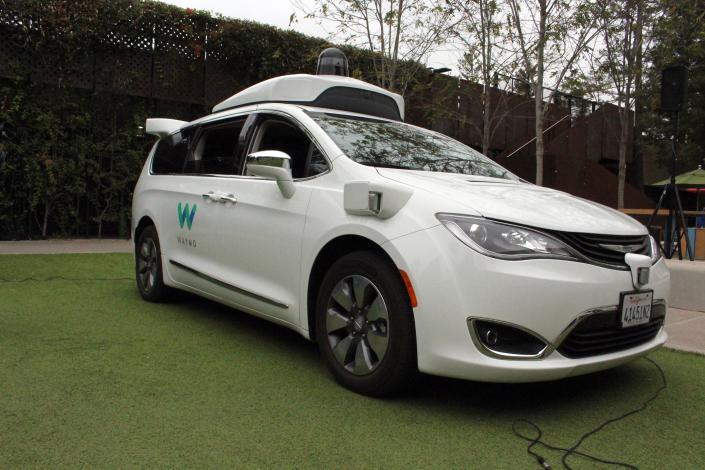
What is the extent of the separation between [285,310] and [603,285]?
163cm

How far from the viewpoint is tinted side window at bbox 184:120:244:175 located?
4117 mm

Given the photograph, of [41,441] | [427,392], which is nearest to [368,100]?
[427,392]

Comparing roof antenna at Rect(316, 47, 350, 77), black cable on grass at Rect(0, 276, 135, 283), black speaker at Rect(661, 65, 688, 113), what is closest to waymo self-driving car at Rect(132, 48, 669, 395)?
roof antenna at Rect(316, 47, 350, 77)

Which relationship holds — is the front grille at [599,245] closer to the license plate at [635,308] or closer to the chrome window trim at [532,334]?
the license plate at [635,308]

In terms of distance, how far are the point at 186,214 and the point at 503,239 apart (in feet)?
8.30

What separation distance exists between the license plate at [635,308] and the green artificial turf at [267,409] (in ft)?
1.45

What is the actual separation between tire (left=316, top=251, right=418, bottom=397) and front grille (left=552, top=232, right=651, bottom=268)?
76cm

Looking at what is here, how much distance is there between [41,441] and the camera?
7.56 feet

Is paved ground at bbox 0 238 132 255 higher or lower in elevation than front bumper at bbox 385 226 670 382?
lower

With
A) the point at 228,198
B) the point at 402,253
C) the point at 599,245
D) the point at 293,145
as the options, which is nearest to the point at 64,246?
the point at 228,198

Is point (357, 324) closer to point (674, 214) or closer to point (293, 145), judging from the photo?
point (293, 145)

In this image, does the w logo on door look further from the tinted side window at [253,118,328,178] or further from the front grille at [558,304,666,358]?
the front grille at [558,304,666,358]

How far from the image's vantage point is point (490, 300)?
251cm

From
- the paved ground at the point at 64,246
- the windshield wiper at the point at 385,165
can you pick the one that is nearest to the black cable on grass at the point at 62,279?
Result: the paved ground at the point at 64,246
